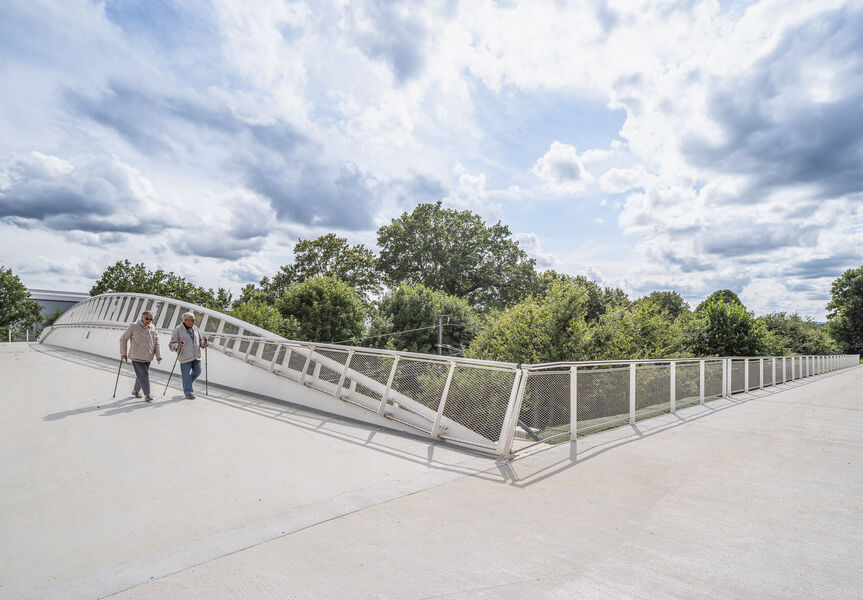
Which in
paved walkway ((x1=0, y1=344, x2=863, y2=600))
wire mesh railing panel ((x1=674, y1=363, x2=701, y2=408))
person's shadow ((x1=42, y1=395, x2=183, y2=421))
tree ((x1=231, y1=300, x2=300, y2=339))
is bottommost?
person's shadow ((x1=42, y1=395, x2=183, y2=421))

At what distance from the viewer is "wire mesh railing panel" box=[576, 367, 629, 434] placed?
26.0 ft

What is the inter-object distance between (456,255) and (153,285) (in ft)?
110

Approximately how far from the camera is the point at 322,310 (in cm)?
3800

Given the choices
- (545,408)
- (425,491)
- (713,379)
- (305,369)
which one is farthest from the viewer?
(713,379)

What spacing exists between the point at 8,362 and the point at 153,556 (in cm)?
2034

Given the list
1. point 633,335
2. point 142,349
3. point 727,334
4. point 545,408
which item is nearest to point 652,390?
point 545,408

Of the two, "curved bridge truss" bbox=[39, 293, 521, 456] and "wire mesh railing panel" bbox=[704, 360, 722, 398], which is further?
"wire mesh railing panel" bbox=[704, 360, 722, 398]

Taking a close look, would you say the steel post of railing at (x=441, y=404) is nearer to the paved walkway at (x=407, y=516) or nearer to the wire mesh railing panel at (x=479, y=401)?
the wire mesh railing panel at (x=479, y=401)

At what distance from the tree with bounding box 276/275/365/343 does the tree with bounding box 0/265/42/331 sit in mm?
42475

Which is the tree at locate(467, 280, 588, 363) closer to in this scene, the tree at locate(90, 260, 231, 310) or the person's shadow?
the person's shadow

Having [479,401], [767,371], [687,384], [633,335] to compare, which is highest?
[633,335]

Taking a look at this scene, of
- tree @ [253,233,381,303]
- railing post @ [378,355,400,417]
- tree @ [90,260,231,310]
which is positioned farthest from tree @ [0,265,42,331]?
railing post @ [378,355,400,417]

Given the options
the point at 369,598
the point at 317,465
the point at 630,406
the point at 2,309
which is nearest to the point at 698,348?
the point at 630,406

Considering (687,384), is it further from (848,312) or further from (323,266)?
(848,312)
